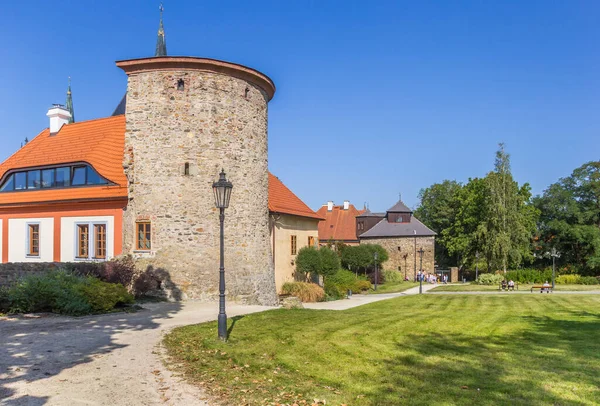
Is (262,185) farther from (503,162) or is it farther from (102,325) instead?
(503,162)

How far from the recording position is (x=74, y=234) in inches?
744

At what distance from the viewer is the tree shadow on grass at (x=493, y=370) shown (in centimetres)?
584

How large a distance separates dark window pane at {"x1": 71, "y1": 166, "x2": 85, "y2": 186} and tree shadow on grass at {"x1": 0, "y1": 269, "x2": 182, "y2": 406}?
9.03m

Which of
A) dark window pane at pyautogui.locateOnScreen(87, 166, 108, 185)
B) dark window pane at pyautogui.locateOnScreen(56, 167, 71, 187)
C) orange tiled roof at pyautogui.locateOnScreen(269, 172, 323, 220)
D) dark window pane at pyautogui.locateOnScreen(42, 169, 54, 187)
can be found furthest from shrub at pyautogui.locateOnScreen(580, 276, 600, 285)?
dark window pane at pyautogui.locateOnScreen(42, 169, 54, 187)

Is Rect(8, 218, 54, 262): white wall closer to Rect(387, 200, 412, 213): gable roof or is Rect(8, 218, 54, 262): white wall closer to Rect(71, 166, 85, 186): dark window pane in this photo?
Rect(71, 166, 85, 186): dark window pane

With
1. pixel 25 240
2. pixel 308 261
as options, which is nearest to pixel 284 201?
pixel 308 261

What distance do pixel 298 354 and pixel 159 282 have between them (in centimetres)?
991

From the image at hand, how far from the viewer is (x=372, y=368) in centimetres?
719

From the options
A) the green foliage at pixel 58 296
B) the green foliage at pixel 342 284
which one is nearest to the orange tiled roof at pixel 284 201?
the green foliage at pixel 342 284

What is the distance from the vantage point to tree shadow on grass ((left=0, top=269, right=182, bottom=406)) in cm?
644

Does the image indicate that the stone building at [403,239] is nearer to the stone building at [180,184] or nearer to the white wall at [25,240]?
the stone building at [180,184]

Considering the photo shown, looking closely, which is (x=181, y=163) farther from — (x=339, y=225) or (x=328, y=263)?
(x=339, y=225)

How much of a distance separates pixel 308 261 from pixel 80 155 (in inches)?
531

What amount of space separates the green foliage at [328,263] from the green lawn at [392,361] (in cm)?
1569
